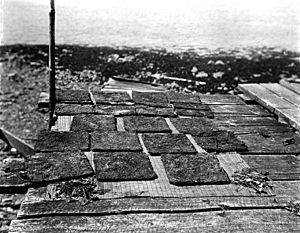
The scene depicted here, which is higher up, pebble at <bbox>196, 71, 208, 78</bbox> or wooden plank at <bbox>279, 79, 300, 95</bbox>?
wooden plank at <bbox>279, 79, 300, 95</bbox>

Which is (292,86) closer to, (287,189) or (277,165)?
(277,165)

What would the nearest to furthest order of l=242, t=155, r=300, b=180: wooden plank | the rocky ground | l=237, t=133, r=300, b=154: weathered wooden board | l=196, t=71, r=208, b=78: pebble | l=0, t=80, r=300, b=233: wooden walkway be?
l=0, t=80, r=300, b=233: wooden walkway
l=242, t=155, r=300, b=180: wooden plank
l=237, t=133, r=300, b=154: weathered wooden board
the rocky ground
l=196, t=71, r=208, b=78: pebble

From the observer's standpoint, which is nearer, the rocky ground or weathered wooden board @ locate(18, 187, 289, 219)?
weathered wooden board @ locate(18, 187, 289, 219)

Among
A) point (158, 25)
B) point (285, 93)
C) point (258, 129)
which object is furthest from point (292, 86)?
point (158, 25)

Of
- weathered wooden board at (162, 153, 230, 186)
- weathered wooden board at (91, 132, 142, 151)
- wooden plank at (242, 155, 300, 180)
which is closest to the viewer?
weathered wooden board at (162, 153, 230, 186)

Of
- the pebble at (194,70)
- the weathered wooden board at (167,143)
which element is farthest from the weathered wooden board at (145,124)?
the pebble at (194,70)

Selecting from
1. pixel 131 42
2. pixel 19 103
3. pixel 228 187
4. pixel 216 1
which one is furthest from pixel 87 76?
pixel 216 1

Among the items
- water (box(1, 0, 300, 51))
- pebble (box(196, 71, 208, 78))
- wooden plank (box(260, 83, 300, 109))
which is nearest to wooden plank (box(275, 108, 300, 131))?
wooden plank (box(260, 83, 300, 109))

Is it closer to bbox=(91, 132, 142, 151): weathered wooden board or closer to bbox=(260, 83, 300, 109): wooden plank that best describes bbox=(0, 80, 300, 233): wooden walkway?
bbox=(91, 132, 142, 151): weathered wooden board
